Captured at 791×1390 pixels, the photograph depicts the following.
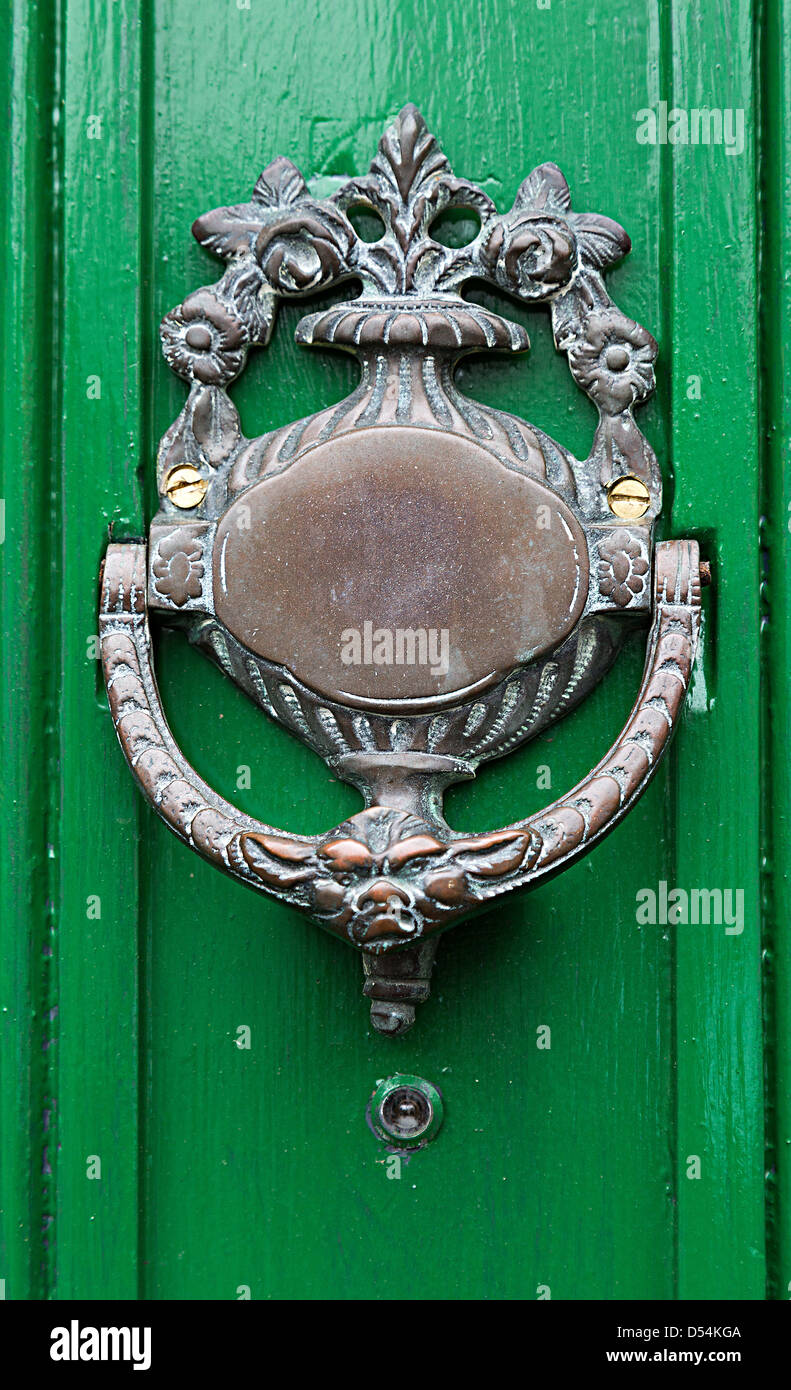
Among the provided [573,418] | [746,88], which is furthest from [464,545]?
[746,88]

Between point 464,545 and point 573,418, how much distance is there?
0.41ft

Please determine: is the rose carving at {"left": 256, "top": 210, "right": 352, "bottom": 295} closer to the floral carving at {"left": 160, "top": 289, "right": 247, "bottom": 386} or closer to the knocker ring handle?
the floral carving at {"left": 160, "top": 289, "right": 247, "bottom": 386}

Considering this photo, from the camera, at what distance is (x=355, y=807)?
0.81 m

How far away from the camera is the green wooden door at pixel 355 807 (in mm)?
785

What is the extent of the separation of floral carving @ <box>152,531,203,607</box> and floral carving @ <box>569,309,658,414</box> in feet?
0.90

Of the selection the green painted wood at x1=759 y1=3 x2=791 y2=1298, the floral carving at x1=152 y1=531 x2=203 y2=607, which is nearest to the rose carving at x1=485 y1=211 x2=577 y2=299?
the green painted wood at x1=759 y1=3 x2=791 y2=1298

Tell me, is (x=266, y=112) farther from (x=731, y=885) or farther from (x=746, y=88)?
(x=731, y=885)

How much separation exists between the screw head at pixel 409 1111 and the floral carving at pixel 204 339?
0.47m

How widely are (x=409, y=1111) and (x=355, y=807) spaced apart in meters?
0.19

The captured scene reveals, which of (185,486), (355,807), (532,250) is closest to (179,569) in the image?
(185,486)

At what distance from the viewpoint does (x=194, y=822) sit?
2.39 feet

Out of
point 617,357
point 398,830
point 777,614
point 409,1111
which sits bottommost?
point 409,1111

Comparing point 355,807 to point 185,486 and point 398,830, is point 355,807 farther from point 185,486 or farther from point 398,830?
point 185,486

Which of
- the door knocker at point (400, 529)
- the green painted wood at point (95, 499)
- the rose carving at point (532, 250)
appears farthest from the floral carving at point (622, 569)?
the green painted wood at point (95, 499)
